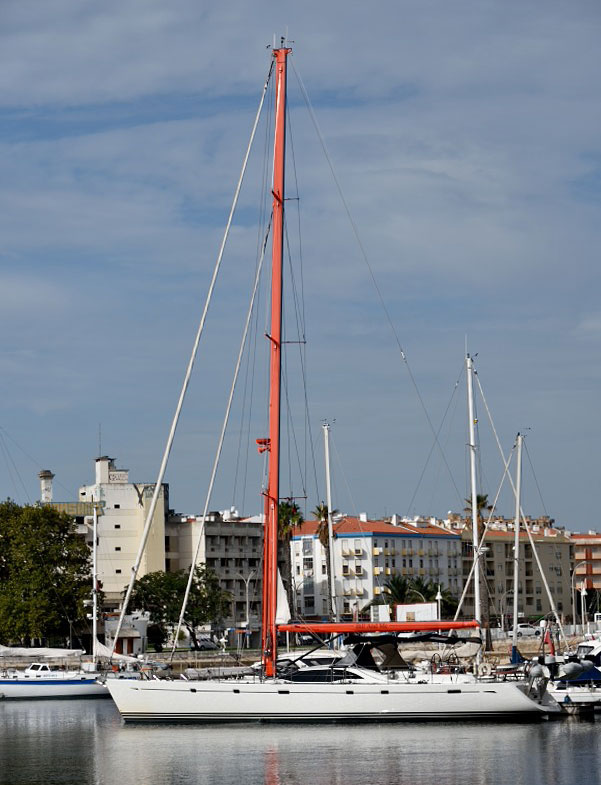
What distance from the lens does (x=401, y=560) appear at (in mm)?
166375

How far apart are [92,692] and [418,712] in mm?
35677

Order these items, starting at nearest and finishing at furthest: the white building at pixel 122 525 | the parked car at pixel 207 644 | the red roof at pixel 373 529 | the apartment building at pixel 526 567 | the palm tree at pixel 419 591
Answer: the parked car at pixel 207 644
the white building at pixel 122 525
the palm tree at pixel 419 591
the red roof at pixel 373 529
the apartment building at pixel 526 567

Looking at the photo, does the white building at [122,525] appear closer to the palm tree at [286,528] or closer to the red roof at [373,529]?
the palm tree at [286,528]

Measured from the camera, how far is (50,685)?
251 feet

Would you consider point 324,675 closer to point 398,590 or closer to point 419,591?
point 398,590

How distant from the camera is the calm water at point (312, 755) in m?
35.2

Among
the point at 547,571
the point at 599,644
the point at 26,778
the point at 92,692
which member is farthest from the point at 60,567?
the point at 547,571

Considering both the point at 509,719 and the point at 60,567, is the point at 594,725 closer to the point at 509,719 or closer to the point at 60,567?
the point at 509,719

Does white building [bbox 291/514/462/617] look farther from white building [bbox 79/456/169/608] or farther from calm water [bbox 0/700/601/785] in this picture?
calm water [bbox 0/700/601/785]

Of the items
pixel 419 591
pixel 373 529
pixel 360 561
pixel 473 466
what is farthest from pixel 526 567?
pixel 473 466

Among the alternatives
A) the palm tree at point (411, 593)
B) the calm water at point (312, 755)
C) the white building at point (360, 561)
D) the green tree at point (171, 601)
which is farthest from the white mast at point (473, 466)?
the white building at point (360, 561)

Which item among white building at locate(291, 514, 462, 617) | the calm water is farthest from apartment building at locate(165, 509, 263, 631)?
the calm water

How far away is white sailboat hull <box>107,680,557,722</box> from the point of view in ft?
148

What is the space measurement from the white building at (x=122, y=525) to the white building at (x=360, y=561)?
A: 2366cm
